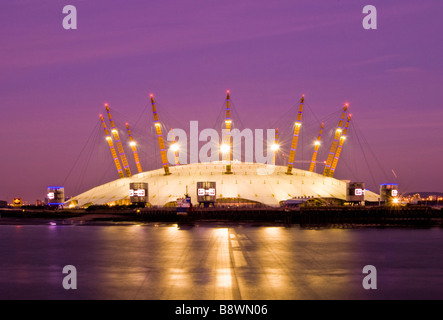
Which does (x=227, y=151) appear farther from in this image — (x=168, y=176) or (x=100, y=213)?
(x=100, y=213)

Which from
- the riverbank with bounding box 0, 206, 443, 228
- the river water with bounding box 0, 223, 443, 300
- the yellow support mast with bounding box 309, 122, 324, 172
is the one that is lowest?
the riverbank with bounding box 0, 206, 443, 228

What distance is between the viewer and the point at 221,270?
76.7 ft

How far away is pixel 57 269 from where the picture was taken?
23.7 m

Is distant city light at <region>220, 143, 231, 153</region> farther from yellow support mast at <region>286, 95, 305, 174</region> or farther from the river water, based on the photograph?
the river water

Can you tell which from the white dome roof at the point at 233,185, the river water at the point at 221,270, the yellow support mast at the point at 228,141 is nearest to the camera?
the river water at the point at 221,270

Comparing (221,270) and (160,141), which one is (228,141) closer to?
(160,141)

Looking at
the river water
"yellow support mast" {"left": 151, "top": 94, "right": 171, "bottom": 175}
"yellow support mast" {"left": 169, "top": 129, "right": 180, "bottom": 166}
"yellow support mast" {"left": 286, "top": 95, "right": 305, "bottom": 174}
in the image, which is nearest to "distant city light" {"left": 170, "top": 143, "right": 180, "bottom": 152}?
"yellow support mast" {"left": 169, "top": 129, "right": 180, "bottom": 166}

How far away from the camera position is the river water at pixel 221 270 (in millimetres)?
17844

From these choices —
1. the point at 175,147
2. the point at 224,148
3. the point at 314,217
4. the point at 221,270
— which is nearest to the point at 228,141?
the point at 224,148

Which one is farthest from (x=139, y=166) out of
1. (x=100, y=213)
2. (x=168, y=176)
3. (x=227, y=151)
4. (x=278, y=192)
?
(x=100, y=213)

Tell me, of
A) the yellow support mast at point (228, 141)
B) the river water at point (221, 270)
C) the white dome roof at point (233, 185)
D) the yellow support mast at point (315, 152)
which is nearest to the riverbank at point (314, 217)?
the river water at point (221, 270)

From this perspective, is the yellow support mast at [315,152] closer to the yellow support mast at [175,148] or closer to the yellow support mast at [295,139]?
the yellow support mast at [295,139]

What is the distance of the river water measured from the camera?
17.8 meters
